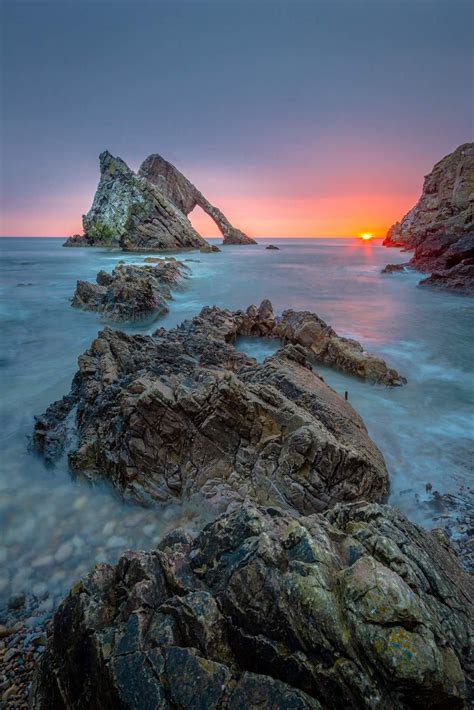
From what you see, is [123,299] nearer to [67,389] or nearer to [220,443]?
[67,389]

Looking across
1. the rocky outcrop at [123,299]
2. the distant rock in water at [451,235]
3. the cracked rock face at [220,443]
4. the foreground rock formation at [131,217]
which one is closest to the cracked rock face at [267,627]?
the cracked rock face at [220,443]

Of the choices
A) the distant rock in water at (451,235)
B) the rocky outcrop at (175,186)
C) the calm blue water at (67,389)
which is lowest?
the calm blue water at (67,389)

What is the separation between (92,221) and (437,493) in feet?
237

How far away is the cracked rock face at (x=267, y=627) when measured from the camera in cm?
176

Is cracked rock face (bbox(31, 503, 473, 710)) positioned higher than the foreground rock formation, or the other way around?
the foreground rock formation

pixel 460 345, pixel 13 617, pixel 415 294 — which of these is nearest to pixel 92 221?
pixel 415 294

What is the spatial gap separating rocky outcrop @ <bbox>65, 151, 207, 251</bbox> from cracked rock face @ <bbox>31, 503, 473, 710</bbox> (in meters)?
57.5

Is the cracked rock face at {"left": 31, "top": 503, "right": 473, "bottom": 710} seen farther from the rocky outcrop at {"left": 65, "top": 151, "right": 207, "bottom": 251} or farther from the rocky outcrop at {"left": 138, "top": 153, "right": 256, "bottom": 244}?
the rocky outcrop at {"left": 138, "top": 153, "right": 256, "bottom": 244}

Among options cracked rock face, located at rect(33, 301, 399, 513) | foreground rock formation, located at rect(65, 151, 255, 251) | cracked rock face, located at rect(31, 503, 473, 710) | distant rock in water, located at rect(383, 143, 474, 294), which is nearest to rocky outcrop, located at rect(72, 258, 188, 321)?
cracked rock face, located at rect(33, 301, 399, 513)

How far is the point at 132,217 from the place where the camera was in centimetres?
5816

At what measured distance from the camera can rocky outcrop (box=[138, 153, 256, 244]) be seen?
8438 centimetres

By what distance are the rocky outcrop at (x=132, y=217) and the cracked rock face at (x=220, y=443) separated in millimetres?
54752

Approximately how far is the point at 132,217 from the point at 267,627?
62.9 m

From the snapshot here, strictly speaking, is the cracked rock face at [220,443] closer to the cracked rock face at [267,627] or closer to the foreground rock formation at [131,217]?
the cracked rock face at [267,627]
